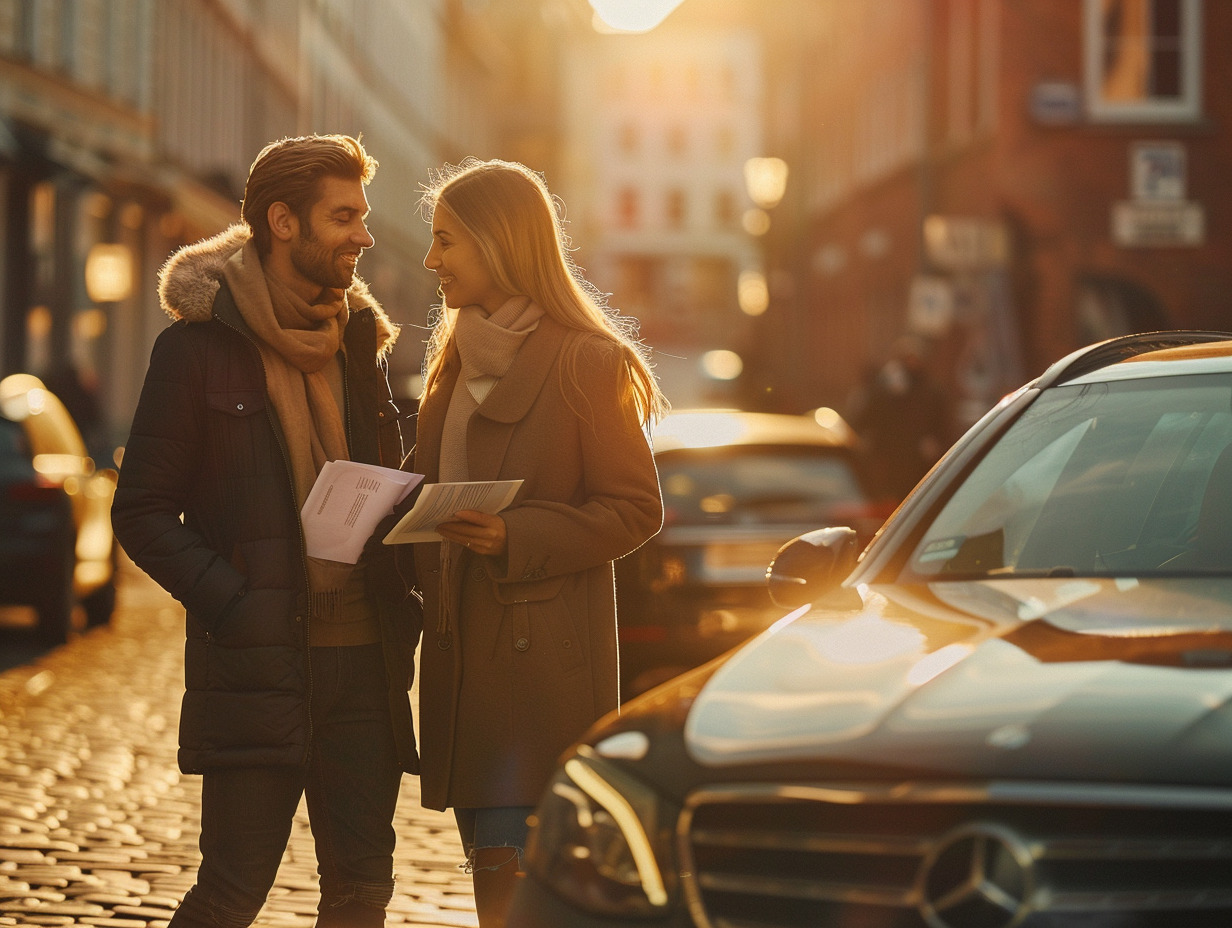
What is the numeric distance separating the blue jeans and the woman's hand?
13.4 inches

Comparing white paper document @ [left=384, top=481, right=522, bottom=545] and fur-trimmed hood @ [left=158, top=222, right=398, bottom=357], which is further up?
fur-trimmed hood @ [left=158, top=222, right=398, bottom=357]

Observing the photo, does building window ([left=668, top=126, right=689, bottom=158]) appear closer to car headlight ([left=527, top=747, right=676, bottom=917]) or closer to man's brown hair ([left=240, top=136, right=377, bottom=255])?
man's brown hair ([left=240, top=136, right=377, bottom=255])

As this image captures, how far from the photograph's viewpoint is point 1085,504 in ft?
13.9

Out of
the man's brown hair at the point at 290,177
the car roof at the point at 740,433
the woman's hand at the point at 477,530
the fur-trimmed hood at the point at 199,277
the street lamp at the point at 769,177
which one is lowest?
the woman's hand at the point at 477,530

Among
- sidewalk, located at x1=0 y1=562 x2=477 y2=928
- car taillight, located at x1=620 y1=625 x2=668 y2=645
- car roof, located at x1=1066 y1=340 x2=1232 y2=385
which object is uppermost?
car roof, located at x1=1066 y1=340 x2=1232 y2=385

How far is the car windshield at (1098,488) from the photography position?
4.06 meters

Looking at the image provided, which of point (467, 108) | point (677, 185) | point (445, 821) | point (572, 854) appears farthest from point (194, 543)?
point (677, 185)

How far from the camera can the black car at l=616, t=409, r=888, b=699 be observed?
29.9 feet

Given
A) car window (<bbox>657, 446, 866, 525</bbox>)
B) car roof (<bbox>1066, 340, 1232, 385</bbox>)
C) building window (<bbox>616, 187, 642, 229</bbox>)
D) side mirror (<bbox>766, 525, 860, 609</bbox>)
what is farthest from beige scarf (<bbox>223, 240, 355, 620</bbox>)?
building window (<bbox>616, 187, 642, 229</bbox>)

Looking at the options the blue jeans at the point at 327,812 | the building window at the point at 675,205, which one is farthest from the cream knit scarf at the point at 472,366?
the building window at the point at 675,205

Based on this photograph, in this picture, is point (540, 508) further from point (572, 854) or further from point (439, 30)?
point (439, 30)

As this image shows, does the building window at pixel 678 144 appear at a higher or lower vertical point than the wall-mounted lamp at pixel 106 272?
higher

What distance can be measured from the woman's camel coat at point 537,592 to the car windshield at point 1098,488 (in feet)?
2.09

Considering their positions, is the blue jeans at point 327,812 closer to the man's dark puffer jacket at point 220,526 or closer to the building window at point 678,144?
the man's dark puffer jacket at point 220,526
